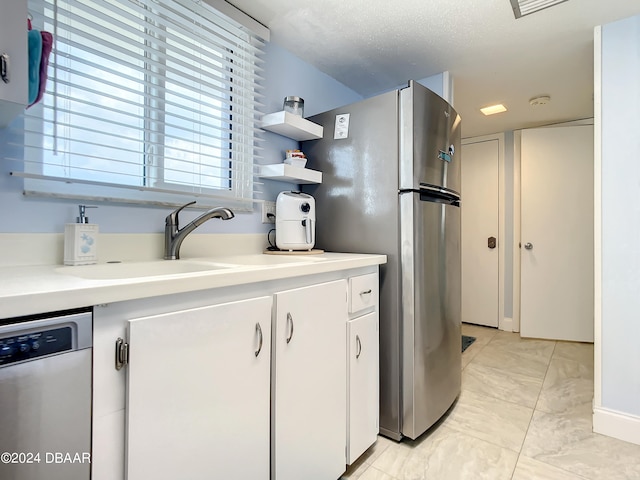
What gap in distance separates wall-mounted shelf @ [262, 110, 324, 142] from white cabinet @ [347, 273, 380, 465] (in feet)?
2.90

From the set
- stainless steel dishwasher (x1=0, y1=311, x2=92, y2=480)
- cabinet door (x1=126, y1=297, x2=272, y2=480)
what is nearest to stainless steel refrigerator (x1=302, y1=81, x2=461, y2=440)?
cabinet door (x1=126, y1=297, x2=272, y2=480)

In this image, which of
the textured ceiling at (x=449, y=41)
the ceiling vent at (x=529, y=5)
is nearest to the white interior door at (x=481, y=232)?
the textured ceiling at (x=449, y=41)

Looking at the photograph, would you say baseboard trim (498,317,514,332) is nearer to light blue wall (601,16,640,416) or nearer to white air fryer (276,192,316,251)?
light blue wall (601,16,640,416)

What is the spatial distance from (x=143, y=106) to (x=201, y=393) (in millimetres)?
1074

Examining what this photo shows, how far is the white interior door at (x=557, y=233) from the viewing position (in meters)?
3.12

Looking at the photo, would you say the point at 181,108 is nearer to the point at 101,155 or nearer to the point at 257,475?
the point at 101,155

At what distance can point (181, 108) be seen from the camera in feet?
4.62

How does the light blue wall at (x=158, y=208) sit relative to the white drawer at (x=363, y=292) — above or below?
above

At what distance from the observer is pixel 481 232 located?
377 cm

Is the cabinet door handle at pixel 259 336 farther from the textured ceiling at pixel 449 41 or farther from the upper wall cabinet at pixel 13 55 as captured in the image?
the textured ceiling at pixel 449 41

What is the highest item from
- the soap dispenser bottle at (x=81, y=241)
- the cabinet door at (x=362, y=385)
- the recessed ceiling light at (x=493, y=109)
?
the recessed ceiling light at (x=493, y=109)

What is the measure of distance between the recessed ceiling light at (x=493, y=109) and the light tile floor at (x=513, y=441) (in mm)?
2205

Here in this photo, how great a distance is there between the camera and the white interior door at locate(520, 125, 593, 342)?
10.2 ft

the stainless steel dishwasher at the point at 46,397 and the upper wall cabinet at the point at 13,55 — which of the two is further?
the upper wall cabinet at the point at 13,55
